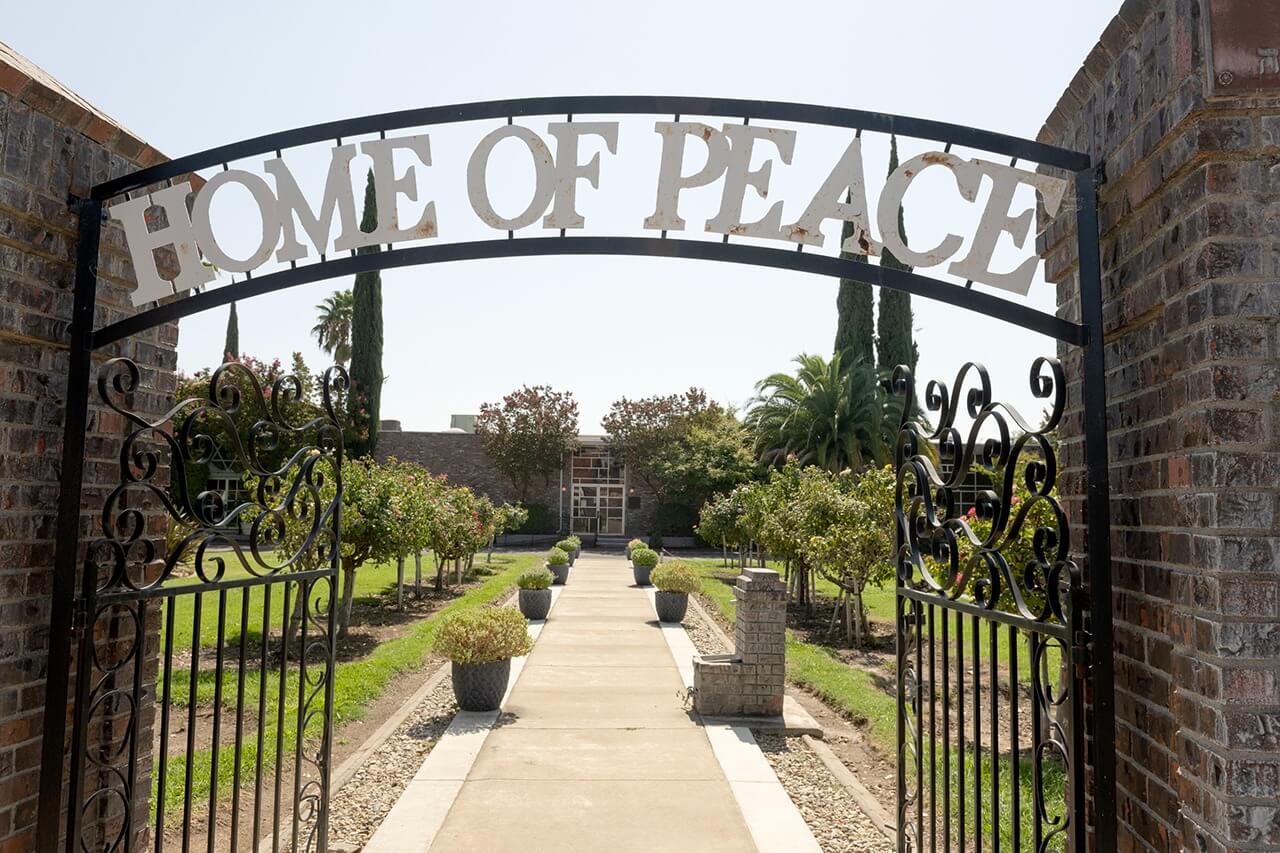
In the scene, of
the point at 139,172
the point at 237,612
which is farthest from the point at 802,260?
the point at 237,612

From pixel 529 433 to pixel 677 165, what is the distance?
35689 mm

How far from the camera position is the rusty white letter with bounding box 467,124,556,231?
3.18 m

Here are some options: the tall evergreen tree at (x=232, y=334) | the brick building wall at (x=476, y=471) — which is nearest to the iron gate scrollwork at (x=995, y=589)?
the brick building wall at (x=476, y=471)

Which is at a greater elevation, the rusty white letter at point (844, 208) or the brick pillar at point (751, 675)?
the rusty white letter at point (844, 208)

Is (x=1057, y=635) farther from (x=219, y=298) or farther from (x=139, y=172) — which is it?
(x=139, y=172)

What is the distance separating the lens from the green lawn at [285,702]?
607 cm

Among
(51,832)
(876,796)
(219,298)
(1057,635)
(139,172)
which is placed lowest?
(876,796)

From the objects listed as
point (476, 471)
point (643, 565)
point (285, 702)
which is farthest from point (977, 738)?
point (476, 471)

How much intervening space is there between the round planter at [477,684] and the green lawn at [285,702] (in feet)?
3.31

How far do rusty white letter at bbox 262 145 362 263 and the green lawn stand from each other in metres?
1.84

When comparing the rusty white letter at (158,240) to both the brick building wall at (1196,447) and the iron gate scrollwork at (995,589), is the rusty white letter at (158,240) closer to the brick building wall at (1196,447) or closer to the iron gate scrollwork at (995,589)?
the iron gate scrollwork at (995,589)

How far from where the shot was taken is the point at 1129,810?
8.26 feet

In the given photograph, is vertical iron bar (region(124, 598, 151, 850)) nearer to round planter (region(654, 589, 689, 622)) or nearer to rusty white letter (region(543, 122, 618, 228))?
rusty white letter (region(543, 122, 618, 228))

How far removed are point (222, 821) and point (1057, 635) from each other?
17.1 feet
